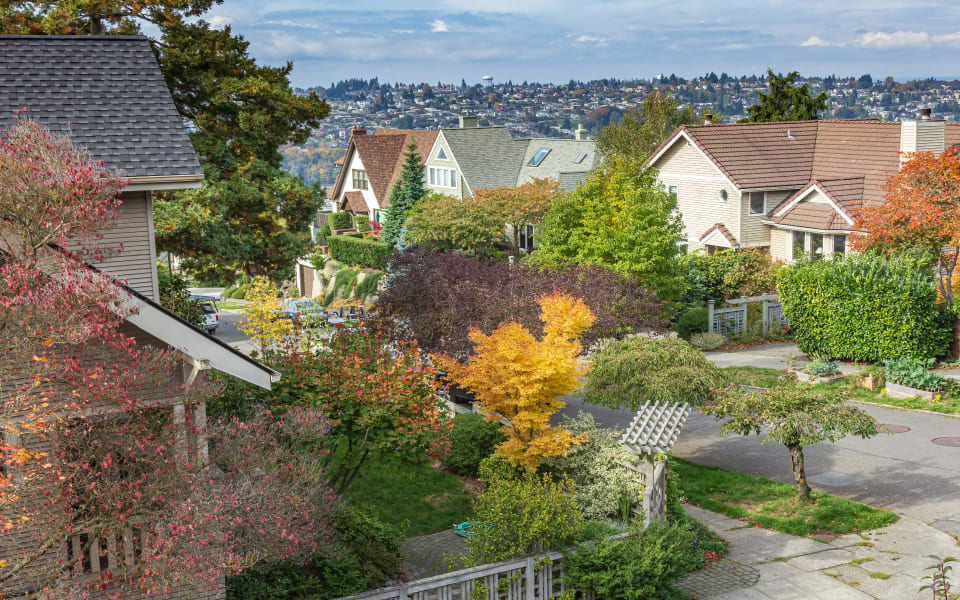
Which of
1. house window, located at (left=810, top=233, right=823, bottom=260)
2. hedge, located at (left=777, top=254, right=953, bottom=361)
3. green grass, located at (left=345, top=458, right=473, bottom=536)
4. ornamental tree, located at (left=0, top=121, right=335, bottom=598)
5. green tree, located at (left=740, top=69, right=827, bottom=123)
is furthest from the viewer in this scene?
green tree, located at (left=740, top=69, right=827, bottom=123)

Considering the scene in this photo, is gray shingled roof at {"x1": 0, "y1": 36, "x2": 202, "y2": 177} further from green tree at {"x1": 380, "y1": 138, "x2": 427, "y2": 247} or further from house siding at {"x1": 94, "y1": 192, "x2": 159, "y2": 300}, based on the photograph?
green tree at {"x1": 380, "y1": 138, "x2": 427, "y2": 247}

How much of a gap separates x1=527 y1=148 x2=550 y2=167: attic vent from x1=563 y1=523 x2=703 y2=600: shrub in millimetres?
49924

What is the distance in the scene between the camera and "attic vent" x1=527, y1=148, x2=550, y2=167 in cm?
6238

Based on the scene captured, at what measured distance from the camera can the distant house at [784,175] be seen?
39906 mm

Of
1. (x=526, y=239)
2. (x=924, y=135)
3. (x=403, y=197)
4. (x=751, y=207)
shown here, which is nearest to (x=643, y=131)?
(x=526, y=239)

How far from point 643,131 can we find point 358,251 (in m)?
20.0

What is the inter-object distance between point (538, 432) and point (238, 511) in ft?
23.8

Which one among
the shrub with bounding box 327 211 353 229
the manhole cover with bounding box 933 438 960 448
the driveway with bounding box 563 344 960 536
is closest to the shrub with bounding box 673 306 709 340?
the driveway with bounding box 563 344 960 536

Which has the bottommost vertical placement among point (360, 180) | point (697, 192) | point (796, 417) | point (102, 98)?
→ point (796, 417)

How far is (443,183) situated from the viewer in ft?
211

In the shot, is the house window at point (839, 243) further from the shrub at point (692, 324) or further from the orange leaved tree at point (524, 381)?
the orange leaved tree at point (524, 381)

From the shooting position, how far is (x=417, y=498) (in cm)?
1867

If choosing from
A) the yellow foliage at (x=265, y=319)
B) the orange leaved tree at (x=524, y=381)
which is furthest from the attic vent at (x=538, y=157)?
the orange leaved tree at (x=524, y=381)

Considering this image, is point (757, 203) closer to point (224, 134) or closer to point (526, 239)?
point (526, 239)
